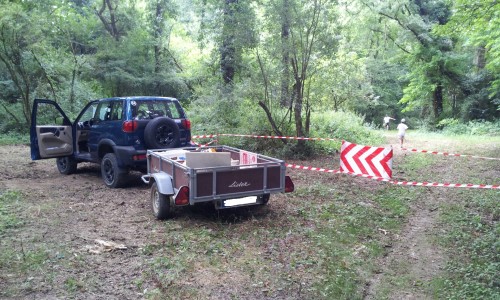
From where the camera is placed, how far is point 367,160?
8820 millimetres

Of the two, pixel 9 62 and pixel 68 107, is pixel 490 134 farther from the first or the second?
pixel 9 62

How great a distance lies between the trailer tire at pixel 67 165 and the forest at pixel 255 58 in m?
4.90

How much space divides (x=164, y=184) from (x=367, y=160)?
4.87 m

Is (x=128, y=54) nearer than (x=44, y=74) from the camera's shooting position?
No

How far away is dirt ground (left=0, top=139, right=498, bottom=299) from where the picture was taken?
407cm

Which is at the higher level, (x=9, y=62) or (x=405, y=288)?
Answer: (x=9, y=62)

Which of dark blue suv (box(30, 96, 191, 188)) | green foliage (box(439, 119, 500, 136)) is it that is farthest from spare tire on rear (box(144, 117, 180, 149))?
green foliage (box(439, 119, 500, 136))

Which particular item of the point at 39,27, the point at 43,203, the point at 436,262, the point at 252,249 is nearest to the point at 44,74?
the point at 39,27

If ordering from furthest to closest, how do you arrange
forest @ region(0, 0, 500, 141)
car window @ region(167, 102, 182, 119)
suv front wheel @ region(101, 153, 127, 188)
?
forest @ region(0, 0, 500, 141) < car window @ region(167, 102, 182, 119) < suv front wheel @ region(101, 153, 127, 188)

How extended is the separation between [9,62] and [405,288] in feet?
60.1

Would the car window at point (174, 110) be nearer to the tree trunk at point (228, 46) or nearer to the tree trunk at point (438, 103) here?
the tree trunk at point (228, 46)

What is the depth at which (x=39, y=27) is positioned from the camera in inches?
628

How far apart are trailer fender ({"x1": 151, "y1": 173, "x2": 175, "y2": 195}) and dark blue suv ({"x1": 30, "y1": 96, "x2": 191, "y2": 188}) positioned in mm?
1820

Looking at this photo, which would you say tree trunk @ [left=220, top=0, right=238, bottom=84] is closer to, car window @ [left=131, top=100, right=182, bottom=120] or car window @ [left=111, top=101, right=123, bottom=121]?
car window @ [left=131, top=100, right=182, bottom=120]
